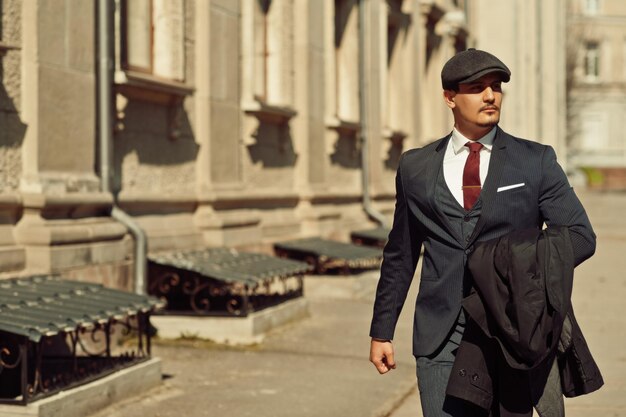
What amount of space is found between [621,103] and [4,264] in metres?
80.2

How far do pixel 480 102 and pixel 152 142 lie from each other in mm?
7242

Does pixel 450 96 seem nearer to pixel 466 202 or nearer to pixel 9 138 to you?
pixel 466 202

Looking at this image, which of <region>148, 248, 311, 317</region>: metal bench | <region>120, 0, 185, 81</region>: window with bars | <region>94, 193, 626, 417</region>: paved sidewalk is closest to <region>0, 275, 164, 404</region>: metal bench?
<region>94, 193, 626, 417</region>: paved sidewalk

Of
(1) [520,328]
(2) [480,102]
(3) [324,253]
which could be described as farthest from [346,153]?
(1) [520,328]

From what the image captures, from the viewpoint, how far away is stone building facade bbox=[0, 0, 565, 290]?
29.1 ft

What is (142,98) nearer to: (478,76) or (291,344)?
Answer: (291,344)

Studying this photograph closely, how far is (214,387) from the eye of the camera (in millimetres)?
8148

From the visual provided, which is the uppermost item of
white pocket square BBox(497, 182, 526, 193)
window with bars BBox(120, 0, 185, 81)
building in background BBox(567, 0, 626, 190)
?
building in background BBox(567, 0, 626, 190)

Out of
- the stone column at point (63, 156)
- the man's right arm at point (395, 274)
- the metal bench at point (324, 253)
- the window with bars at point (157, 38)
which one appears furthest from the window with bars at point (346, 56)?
the man's right arm at point (395, 274)

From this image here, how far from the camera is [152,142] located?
11.2 metres

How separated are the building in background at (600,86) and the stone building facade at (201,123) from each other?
63.2 meters

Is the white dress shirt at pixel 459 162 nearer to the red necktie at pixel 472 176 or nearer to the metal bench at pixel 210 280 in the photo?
the red necktie at pixel 472 176

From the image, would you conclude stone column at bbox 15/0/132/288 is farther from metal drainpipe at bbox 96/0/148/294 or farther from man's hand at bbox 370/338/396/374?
man's hand at bbox 370/338/396/374

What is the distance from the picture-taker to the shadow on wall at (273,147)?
558 inches
